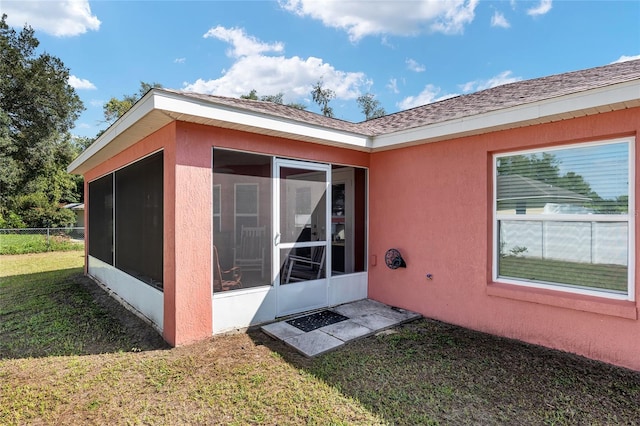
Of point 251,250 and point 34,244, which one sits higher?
point 251,250

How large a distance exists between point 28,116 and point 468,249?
78.8ft

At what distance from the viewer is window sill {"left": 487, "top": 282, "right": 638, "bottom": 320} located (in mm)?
3443

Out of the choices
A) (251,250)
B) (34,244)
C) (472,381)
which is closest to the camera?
(472,381)

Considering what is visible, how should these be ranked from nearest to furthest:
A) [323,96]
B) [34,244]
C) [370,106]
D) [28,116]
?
[34,244] < [28,116] < [323,96] < [370,106]

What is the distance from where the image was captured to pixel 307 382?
3.21 m

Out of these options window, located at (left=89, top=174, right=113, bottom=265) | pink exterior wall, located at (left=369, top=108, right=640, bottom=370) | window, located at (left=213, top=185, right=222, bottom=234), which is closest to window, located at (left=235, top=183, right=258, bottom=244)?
window, located at (left=213, top=185, right=222, bottom=234)

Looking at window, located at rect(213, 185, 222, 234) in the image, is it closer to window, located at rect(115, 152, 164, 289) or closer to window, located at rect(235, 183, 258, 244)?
window, located at rect(235, 183, 258, 244)

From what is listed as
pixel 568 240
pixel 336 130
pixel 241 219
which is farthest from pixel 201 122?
pixel 568 240

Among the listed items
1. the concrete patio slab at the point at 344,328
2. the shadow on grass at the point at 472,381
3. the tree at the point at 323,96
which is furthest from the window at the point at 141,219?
the tree at the point at 323,96

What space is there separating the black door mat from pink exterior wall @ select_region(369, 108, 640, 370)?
3.98 feet

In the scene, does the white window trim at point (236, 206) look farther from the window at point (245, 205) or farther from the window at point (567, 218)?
the window at point (567, 218)

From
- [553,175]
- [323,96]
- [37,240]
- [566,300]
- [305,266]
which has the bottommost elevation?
[37,240]

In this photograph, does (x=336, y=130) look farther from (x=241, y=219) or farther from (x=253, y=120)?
(x=241, y=219)

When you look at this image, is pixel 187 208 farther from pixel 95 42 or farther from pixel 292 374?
pixel 95 42
